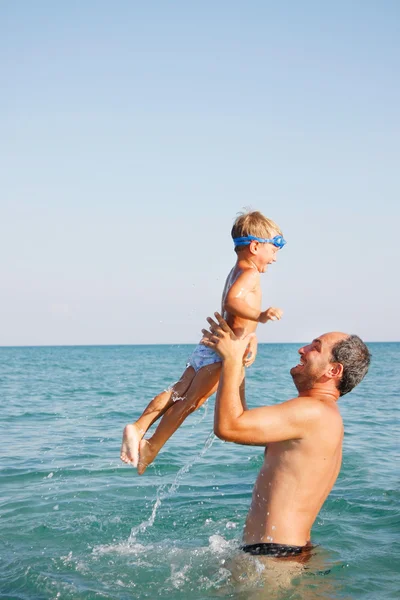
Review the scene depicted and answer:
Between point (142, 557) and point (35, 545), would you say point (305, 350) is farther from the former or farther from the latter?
point (35, 545)

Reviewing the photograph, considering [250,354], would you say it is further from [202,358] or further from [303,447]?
[303,447]

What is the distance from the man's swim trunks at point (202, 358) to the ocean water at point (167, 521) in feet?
4.77

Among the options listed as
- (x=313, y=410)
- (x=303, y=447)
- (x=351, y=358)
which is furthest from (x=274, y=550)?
(x=351, y=358)

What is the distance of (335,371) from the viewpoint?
16.8 feet

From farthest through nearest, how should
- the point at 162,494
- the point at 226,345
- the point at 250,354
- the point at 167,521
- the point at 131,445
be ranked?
the point at 162,494 < the point at 167,521 < the point at 131,445 < the point at 250,354 < the point at 226,345

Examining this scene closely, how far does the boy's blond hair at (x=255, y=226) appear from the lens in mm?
5902

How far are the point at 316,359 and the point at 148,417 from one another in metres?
1.61

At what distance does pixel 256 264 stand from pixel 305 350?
3.35ft

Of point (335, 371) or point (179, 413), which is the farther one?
point (179, 413)

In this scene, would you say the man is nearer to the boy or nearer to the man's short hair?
the man's short hair

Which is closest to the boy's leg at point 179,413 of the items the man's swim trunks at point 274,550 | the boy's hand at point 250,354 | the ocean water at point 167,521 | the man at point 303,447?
the boy's hand at point 250,354

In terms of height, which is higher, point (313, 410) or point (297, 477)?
point (313, 410)

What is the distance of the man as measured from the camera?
4934 mm

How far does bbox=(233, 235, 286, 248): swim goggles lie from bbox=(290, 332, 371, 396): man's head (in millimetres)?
1056
